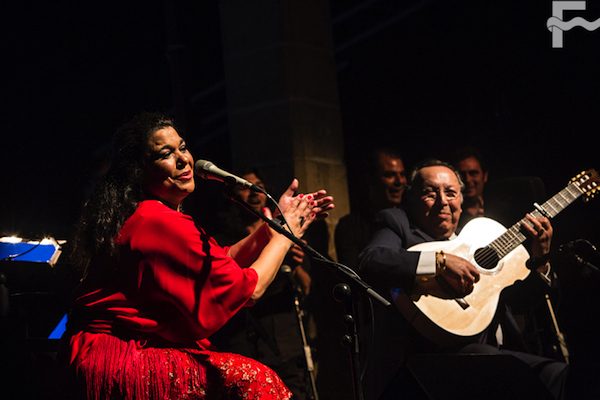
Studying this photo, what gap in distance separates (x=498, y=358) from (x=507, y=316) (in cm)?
116

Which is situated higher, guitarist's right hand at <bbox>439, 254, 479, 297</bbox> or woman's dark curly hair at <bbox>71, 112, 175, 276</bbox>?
woman's dark curly hair at <bbox>71, 112, 175, 276</bbox>

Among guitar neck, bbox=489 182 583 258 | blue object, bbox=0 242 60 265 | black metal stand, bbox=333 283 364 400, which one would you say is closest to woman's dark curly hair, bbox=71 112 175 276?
black metal stand, bbox=333 283 364 400

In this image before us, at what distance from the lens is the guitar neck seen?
16.3 ft

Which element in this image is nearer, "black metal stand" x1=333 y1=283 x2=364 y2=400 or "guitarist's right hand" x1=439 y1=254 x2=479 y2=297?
"black metal stand" x1=333 y1=283 x2=364 y2=400

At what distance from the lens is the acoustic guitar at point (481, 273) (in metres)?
4.64

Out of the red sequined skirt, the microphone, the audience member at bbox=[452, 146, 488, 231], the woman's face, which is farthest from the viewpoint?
the audience member at bbox=[452, 146, 488, 231]

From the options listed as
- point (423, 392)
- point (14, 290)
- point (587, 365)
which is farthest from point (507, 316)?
point (14, 290)

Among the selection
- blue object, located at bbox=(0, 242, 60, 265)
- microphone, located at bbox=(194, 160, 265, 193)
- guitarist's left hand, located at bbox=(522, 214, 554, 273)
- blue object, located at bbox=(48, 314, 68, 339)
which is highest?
microphone, located at bbox=(194, 160, 265, 193)

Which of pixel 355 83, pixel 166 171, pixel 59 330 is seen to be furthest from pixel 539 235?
pixel 355 83

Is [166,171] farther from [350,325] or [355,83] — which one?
[355,83]

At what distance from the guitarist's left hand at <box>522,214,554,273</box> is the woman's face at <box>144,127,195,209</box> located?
2487mm

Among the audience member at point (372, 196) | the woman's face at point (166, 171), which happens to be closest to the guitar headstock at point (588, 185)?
the audience member at point (372, 196)

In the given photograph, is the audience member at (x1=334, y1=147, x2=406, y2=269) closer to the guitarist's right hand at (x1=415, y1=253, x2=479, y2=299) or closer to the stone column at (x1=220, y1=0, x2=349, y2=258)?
the stone column at (x1=220, y1=0, x2=349, y2=258)

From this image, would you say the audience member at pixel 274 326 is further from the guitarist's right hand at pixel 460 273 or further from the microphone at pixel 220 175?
the microphone at pixel 220 175
